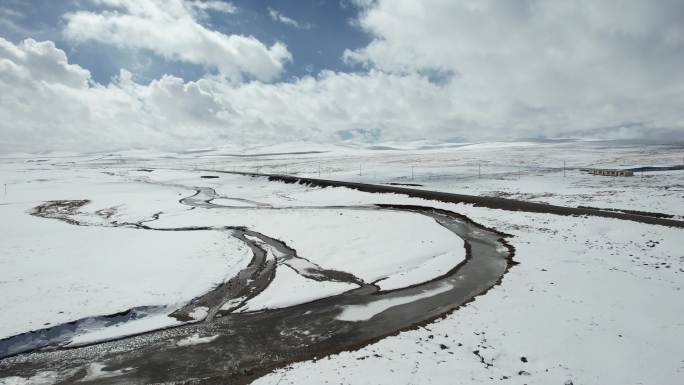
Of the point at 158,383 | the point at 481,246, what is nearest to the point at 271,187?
the point at 481,246

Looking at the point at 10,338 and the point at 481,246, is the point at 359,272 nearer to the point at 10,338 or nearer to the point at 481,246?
the point at 481,246

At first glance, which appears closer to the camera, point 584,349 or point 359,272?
point 584,349

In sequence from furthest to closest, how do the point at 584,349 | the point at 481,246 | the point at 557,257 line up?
the point at 481,246 → the point at 557,257 → the point at 584,349

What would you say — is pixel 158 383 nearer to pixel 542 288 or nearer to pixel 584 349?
pixel 584 349

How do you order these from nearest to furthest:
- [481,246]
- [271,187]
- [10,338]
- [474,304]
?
[10,338]
[474,304]
[481,246]
[271,187]

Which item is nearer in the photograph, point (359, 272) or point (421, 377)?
point (421, 377)

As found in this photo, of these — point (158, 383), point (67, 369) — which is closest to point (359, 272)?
point (158, 383)

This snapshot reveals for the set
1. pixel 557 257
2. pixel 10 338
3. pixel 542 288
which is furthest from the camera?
pixel 557 257

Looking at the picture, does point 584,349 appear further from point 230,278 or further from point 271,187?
point 271,187

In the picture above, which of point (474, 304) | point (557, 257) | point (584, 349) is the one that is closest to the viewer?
point (584, 349)
